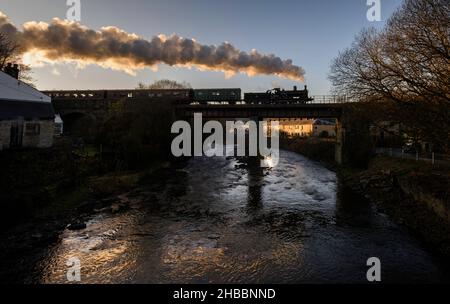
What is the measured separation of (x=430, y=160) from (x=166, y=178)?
26.5 meters

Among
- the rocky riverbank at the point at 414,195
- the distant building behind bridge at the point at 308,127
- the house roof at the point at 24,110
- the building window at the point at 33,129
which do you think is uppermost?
the distant building behind bridge at the point at 308,127

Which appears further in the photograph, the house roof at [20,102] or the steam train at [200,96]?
the steam train at [200,96]

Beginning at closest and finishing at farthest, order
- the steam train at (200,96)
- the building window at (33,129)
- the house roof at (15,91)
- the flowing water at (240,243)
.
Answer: the flowing water at (240,243) → the house roof at (15,91) → the building window at (33,129) → the steam train at (200,96)

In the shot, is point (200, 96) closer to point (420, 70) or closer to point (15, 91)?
point (15, 91)

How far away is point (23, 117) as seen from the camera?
2659 centimetres

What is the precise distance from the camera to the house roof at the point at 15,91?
2648cm

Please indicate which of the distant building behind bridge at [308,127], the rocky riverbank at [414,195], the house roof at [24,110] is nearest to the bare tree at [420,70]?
the rocky riverbank at [414,195]

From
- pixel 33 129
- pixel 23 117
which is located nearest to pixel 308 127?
pixel 33 129

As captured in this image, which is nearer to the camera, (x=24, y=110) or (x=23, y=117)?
(x=23, y=117)

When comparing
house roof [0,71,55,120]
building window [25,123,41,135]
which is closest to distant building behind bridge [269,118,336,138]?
house roof [0,71,55,120]

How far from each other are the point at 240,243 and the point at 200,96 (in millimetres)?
42156

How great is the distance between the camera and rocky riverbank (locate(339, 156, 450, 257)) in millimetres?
15690

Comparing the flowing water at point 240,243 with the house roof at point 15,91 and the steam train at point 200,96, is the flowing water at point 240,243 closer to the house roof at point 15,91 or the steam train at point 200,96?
the house roof at point 15,91

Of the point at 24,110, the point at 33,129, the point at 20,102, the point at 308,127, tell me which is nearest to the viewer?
the point at 24,110
